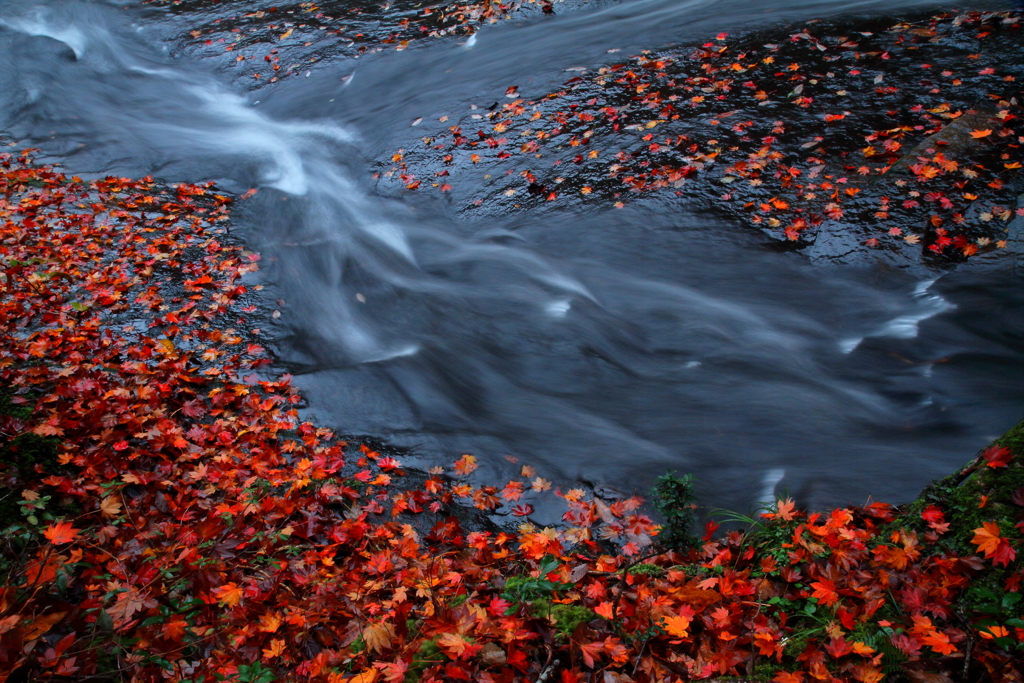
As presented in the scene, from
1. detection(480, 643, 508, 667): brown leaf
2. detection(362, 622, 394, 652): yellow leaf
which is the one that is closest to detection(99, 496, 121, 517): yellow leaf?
detection(362, 622, 394, 652): yellow leaf

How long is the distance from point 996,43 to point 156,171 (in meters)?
11.7

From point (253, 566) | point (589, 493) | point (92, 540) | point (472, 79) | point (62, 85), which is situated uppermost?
point (62, 85)

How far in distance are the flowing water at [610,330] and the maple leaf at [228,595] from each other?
5.80 feet

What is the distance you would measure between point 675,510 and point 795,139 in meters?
5.26

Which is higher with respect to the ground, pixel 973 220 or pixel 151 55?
pixel 151 55

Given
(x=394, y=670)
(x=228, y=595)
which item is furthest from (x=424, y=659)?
(x=228, y=595)

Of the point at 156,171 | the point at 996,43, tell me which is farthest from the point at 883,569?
the point at 156,171

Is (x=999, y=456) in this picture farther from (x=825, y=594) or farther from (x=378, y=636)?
(x=378, y=636)

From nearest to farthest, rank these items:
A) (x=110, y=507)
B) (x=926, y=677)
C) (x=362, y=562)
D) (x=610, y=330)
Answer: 1. (x=926, y=677)
2. (x=110, y=507)
3. (x=362, y=562)
4. (x=610, y=330)

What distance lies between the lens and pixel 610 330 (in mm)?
5988

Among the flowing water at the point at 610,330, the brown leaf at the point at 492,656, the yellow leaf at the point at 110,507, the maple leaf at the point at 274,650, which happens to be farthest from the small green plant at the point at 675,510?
the yellow leaf at the point at 110,507

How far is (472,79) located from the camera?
9961mm

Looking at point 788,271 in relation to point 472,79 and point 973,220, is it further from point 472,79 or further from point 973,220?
point 472,79

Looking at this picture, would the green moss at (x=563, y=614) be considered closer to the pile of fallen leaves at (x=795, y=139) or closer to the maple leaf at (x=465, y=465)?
the maple leaf at (x=465, y=465)
